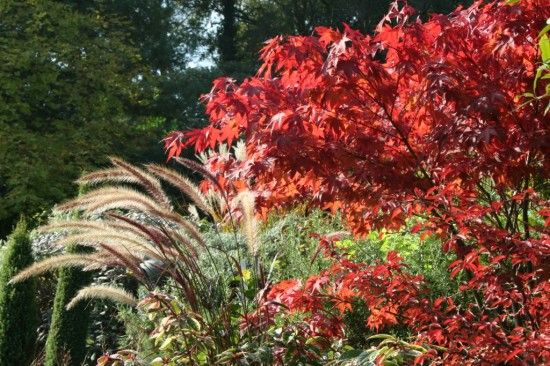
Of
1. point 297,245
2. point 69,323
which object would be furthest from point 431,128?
point 69,323

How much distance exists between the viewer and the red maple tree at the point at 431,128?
3854 mm

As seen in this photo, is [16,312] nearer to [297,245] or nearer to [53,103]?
[297,245]

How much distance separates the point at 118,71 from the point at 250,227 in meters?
16.0

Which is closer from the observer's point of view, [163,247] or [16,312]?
[163,247]

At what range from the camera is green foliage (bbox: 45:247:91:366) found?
22.8 feet

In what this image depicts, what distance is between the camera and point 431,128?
4414mm

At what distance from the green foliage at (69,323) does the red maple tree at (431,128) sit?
3.16m

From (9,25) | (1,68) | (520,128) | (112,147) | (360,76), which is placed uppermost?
(9,25)

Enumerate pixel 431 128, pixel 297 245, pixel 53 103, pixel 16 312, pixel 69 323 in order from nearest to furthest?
pixel 431 128 → pixel 16 312 → pixel 69 323 → pixel 297 245 → pixel 53 103

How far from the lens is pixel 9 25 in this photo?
56.8 feet

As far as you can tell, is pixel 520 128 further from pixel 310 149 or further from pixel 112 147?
pixel 112 147

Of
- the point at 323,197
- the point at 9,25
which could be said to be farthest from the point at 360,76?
the point at 9,25

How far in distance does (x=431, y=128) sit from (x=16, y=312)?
4.19m

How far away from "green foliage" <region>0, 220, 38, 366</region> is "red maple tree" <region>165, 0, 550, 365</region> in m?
3.28
